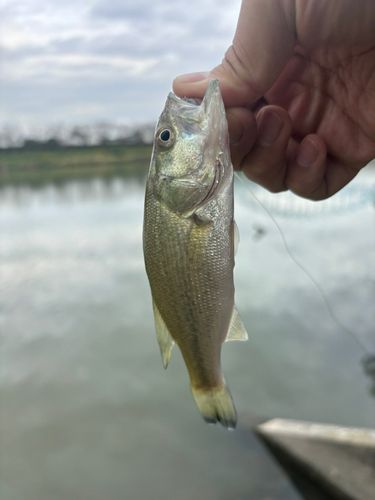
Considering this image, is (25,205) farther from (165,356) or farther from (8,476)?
(165,356)

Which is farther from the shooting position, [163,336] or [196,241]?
[163,336]

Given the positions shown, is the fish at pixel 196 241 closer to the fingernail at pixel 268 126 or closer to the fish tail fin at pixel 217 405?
the fish tail fin at pixel 217 405

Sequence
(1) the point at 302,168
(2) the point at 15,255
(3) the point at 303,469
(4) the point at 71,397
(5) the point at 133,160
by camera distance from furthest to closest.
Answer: (5) the point at 133,160, (2) the point at 15,255, (4) the point at 71,397, (3) the point at 303,469, (1) the point at 302,168

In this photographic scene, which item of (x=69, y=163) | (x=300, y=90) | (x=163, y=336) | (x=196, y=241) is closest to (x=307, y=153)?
(x=300, y=90)

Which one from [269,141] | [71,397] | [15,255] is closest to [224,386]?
[269,141]

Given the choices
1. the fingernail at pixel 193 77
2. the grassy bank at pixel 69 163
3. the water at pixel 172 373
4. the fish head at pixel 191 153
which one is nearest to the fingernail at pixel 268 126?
the fingernail at pixel 193 77

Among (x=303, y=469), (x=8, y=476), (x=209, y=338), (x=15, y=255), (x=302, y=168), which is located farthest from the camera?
(x=15, y=255)

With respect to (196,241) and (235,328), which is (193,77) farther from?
(235,328)
